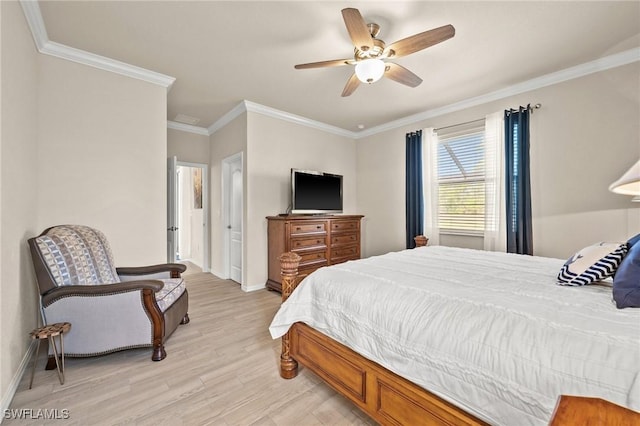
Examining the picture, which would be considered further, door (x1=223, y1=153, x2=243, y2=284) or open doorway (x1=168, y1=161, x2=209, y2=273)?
open doorway (x1=168, y1=161, x2=209, y2=273)

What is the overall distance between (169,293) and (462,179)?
12.7 ft

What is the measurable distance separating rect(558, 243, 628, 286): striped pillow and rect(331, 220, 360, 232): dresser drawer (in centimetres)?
305

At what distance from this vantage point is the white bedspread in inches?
34.1

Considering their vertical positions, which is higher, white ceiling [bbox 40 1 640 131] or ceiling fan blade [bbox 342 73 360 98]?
white ceiling [bbox 40 1 640 131]

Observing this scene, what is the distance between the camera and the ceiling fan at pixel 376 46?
1.81 m

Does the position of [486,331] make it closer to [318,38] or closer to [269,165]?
[318,38]

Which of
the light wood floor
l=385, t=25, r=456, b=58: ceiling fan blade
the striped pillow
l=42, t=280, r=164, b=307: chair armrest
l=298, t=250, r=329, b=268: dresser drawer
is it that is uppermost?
l=385, t=25, r=456, b=58: ceiling fan blade

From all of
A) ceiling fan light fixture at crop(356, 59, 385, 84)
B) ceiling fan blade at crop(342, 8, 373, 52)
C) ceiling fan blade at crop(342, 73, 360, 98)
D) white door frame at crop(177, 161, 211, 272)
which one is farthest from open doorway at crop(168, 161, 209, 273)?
ceiling fan blade at crop(342, 8, 373, 52)

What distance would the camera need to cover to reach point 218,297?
372 cm

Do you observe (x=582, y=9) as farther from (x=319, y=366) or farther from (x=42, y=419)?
(x=42, y=419)

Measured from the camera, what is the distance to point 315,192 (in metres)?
4.36

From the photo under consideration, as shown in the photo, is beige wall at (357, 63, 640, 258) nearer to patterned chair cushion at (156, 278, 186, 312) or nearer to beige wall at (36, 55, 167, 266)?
patterned chair cushion at (156, 278, 186, 312)

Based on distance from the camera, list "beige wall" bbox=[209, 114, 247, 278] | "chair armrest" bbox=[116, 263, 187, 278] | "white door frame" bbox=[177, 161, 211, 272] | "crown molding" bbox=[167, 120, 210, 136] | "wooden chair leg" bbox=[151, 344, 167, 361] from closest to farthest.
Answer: "wooden chair leg" bbox=[151, 344, 167, 361]
"chair armrest" bbox=[116, 263, 187, 278]
"beige wall" bbox=[209, 114, 247, 278]
"crown molding" bbox=[167, 120, 210, 136]
"white door frame" bbox=[177, 161, 211, 272]

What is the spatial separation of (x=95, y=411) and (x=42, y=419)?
0.84ft
